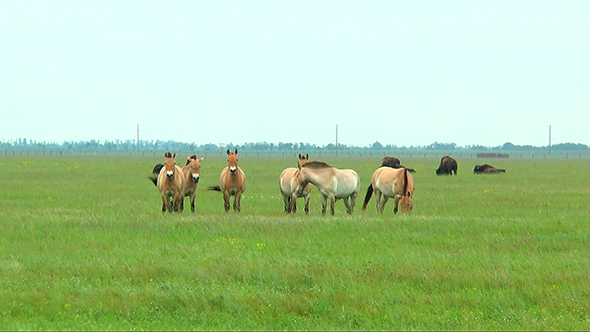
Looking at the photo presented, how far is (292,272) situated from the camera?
12.0 metres

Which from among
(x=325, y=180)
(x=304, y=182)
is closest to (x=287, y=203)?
(x=304, y=182)

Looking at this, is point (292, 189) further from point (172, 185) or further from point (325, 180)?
point (172, 185)

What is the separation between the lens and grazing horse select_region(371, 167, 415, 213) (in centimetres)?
2030

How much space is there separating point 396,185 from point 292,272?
374 inches

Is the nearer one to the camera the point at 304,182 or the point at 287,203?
the point at 304,182

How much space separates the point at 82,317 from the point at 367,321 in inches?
157

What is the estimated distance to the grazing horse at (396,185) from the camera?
20.3 meters

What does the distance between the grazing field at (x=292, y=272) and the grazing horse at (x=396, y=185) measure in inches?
32.8

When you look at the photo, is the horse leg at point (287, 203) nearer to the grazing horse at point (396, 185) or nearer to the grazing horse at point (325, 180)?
the grazing horse at point (325, 180)

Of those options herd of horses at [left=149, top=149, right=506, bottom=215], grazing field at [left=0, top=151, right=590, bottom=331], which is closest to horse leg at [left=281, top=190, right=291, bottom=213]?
herd of horses at [left=149, top=149, right=506, bottom=215]

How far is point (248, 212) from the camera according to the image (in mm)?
22719

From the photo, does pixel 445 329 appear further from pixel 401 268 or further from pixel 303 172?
pixel 303 172

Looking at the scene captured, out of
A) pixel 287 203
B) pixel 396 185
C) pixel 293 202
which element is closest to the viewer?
pixel 396 185

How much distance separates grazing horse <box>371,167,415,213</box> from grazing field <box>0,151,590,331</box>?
2.74ft
